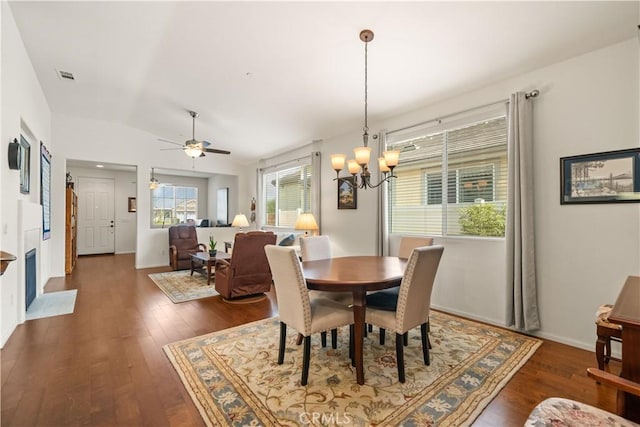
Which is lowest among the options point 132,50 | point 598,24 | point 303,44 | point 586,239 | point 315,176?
point 586,239

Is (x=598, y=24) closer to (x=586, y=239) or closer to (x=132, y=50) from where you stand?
(x=586, y=239)

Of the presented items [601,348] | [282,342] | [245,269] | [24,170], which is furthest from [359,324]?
[24,170]

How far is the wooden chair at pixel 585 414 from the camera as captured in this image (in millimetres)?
1066

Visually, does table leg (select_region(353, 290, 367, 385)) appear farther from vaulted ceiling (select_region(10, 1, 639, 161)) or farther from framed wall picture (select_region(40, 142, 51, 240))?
framed wall picture (select_region(40, 142, 51, 240))

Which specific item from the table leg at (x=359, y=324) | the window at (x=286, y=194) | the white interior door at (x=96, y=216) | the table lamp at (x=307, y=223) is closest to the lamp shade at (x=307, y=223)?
the table lamp at (x=307, y=223)

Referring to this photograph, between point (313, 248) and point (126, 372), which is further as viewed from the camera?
point (313, 248)

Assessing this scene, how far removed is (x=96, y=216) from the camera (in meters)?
8.56

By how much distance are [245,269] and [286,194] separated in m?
3.04

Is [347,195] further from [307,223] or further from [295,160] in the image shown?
[295,160]

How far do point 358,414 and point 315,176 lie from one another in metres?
4.32

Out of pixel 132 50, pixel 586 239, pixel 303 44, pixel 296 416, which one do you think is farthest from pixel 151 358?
pixel 586 239

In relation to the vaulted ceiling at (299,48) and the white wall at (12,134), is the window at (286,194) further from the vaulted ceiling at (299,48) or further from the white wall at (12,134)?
the white wall at (12,134)

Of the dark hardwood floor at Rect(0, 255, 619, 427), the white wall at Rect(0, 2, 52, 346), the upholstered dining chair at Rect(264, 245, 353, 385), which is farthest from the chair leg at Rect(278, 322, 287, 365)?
the white wall at Rect(0, 2, 52, 346)

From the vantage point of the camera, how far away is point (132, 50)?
349 cm
